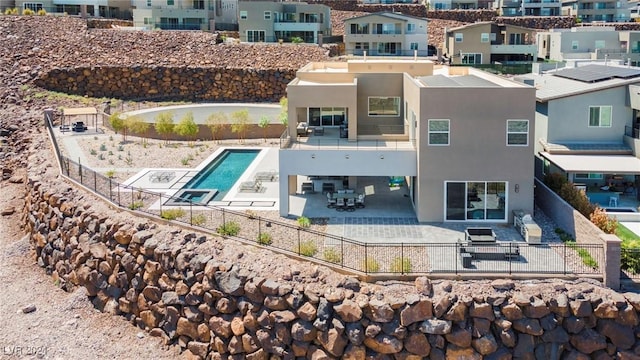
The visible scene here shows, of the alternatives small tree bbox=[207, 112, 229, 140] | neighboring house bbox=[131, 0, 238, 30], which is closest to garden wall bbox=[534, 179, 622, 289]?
small tree bbox=[207, 112, 229, 140]

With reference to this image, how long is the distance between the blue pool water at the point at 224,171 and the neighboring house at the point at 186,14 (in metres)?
39.2

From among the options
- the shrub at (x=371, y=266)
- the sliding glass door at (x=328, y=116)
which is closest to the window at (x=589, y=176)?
the sliding glass door at (x=328, y=116)

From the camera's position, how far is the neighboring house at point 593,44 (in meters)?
60.1

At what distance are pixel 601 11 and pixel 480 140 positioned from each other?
270ft

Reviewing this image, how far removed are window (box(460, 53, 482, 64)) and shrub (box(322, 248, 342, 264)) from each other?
51.3 m

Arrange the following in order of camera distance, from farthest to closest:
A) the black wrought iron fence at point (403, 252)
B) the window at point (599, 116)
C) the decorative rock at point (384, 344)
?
the window at point (599, 116), the black wrought iron fence at point (403, 252), the decorative rock at point (384, 344)

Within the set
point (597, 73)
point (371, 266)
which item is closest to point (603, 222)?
point (371, 266)

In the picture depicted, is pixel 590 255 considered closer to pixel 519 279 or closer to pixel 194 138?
pixel 519 279

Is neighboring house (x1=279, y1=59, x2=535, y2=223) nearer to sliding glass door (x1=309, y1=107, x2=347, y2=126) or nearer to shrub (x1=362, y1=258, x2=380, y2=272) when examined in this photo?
sliding glass door (x1=309, y1=107, x2=347, y2=126)

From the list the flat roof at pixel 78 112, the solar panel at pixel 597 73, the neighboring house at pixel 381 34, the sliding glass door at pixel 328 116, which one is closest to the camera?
the sliding glass door at pixel 328 116

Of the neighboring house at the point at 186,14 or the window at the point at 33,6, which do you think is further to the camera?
the window at the point at 33,6

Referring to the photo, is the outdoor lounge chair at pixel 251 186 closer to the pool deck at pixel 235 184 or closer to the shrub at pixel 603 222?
the pool deck at pixel 235 184

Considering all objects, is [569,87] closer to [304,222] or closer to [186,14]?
[304,222]

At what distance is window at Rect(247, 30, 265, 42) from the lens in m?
71.2
